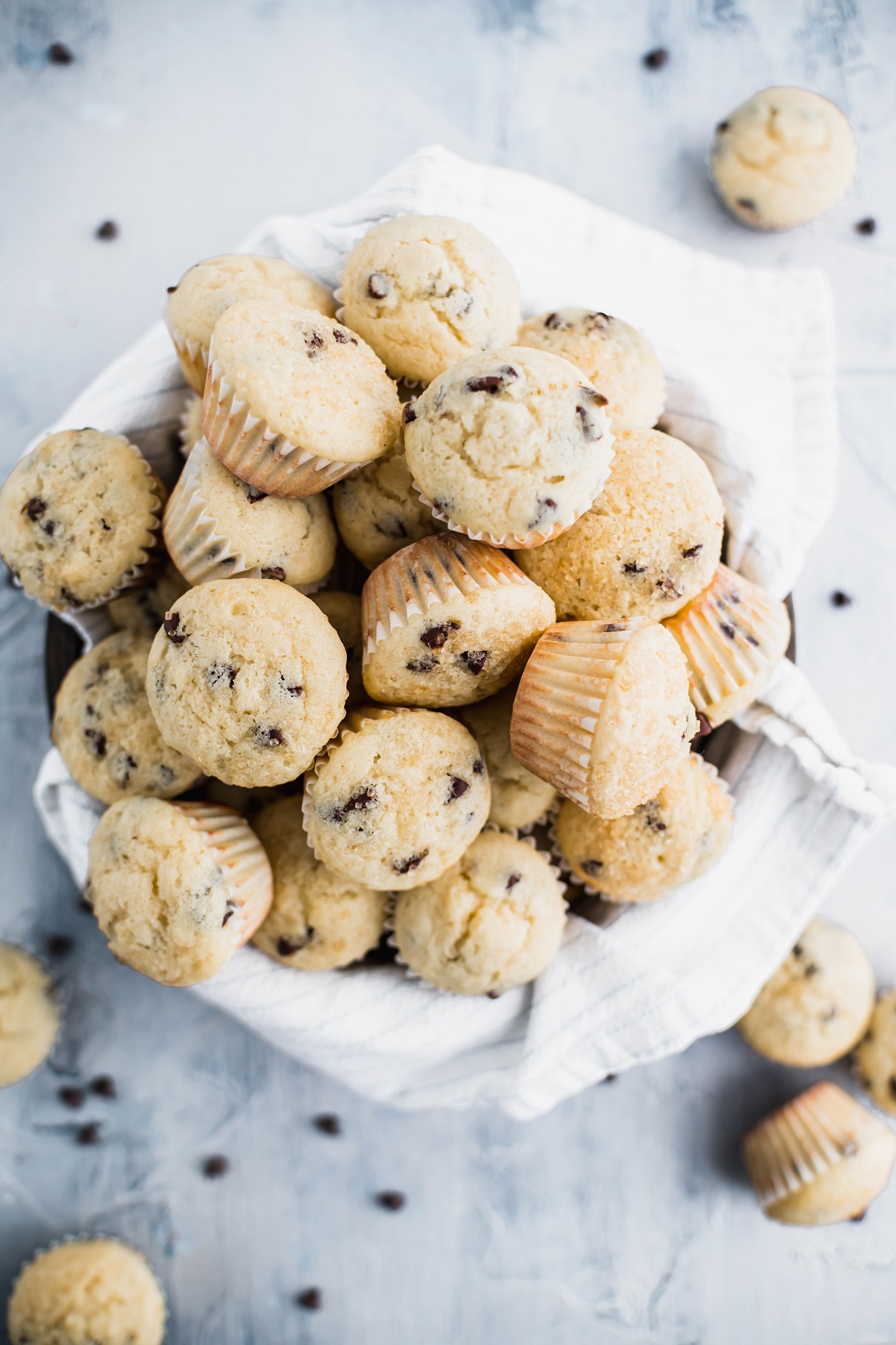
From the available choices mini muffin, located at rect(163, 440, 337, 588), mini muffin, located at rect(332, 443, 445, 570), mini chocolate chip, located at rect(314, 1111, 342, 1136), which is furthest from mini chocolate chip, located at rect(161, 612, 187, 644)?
mini chocolate chip, located at rect(314, 1111, 342, 1136)

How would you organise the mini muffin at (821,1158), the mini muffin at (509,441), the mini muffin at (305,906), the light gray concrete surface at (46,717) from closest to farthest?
the mini muffin at (509,441), the mini muffin at (305,906), the mini muffin at (821,1158), the light gray concrete surface at (46,717)

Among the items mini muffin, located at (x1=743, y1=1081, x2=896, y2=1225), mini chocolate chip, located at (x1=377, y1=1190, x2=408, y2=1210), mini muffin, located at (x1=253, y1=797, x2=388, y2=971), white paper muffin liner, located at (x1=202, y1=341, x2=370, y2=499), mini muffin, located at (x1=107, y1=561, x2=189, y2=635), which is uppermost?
white paper muffin liner, located at (x1=202, y1=341, x2=370, y2=499)

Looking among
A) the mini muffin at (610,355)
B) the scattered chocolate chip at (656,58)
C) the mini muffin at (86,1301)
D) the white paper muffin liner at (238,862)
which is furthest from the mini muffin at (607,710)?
the scattered chocolate chip at (656,58)

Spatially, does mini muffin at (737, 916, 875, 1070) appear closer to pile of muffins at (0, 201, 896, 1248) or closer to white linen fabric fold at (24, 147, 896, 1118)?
white linen fabric fold at (24, 147, 896, 1118)

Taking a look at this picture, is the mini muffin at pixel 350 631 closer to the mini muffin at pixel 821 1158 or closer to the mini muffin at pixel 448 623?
the mini muffin at pixel 448 623

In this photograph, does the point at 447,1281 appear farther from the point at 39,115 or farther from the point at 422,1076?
the point at 39,115

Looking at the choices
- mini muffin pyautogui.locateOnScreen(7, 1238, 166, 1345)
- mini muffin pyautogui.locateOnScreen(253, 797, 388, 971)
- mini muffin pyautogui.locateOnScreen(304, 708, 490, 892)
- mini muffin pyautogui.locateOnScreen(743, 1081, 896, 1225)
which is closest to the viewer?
mini muffin pyautogui.locateOnScreen(304, 708, 490, 892)

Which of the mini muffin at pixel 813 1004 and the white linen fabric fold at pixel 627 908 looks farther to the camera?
the mini muffin at pixel 813 1004
